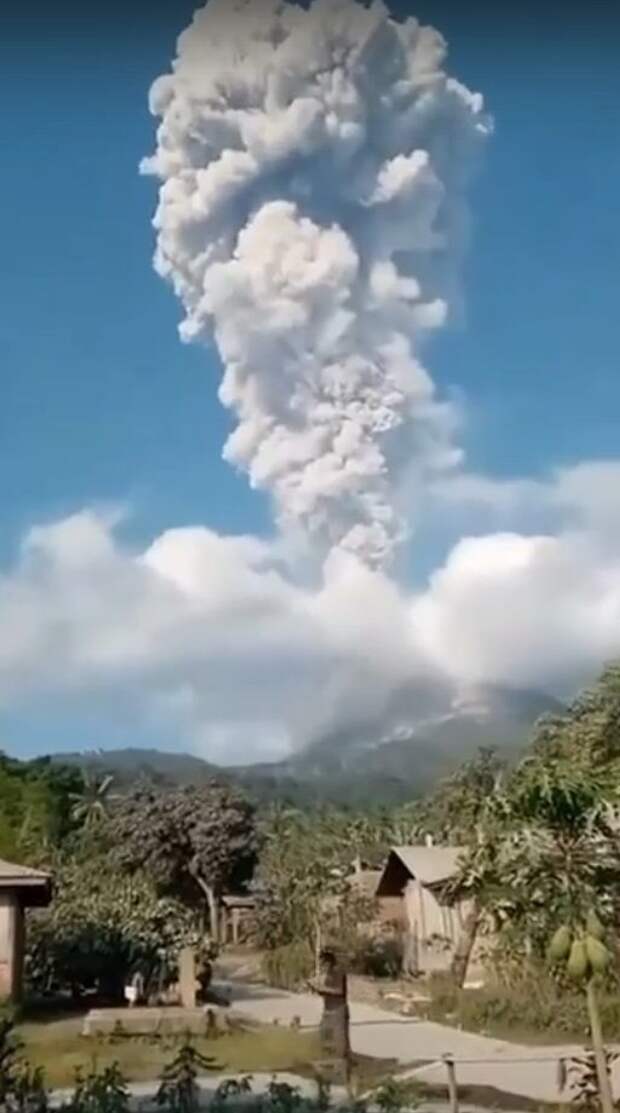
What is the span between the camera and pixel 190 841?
24.4 meters

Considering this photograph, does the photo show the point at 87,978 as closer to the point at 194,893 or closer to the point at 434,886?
the point at 434,886

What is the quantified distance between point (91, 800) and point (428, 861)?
15929 mm

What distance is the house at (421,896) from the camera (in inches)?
775

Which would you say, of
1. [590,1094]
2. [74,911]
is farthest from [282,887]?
[590,1094]

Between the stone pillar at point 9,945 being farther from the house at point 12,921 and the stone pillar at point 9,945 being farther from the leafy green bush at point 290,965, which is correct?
the leafy green bush at point 290,965

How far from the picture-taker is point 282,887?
20.9m

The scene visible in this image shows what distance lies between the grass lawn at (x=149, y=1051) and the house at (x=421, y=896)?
340 inches

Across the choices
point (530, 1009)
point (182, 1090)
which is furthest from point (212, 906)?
point (182, 1090)

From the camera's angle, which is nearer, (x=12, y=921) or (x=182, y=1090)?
(x=182, y=1090)

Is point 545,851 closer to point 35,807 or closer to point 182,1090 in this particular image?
point 182,1090

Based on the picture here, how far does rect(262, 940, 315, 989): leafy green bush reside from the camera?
59.8ft

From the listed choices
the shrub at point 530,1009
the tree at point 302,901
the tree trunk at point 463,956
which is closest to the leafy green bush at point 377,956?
the tree at point 302,901

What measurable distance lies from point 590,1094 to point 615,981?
333 cm


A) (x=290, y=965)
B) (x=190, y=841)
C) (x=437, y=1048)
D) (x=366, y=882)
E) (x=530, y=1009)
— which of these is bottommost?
(x=437, y=1048)
